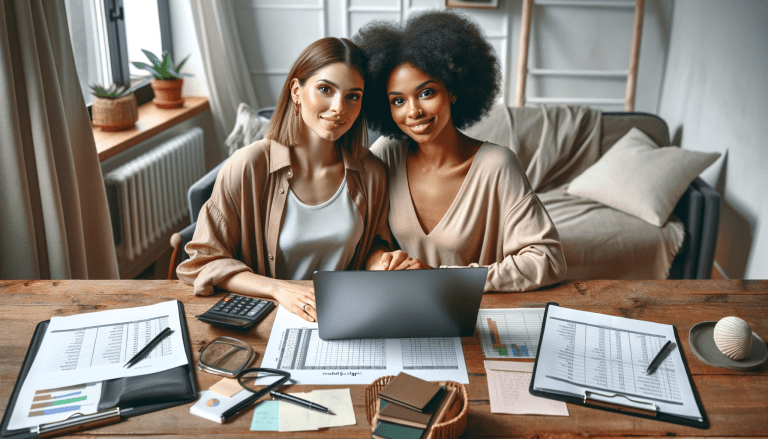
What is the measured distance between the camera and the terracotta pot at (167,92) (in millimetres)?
3281

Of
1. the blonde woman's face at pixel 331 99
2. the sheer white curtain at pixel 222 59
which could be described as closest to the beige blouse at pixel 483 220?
the blonde woman's face at pixel 331 99

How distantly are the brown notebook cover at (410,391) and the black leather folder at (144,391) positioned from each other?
0.32 m

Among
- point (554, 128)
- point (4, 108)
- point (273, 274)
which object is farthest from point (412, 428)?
point (554, 128)

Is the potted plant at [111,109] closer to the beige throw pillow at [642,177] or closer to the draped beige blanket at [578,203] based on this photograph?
the draped beige blanket at [578,203]

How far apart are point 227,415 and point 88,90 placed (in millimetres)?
2649

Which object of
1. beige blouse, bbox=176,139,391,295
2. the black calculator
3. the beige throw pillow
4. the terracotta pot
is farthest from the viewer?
the terracotta pot

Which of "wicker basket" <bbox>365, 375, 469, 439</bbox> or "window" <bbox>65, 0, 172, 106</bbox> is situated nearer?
"wicker basket" <bbox>365, 375, 469, 439</bbox>

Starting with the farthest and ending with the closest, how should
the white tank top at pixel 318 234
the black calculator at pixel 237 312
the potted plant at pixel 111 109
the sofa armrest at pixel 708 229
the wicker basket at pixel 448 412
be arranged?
the potted plant at pixel 111 109 < the sofa armrest at pixel 708 229 < the white tank top at pixel 318 234 < the black calculator at pixel 237 312 < the wicker basket at pixel 448 412

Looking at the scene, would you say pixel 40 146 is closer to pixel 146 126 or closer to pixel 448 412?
pixel 146 126


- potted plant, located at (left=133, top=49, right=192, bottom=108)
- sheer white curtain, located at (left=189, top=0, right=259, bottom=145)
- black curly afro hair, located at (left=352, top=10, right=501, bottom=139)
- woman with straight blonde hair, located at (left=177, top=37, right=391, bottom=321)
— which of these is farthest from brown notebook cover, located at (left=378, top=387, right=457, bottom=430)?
sheer white curtain, located at (left=189, top=0, right=259, bottom=145)

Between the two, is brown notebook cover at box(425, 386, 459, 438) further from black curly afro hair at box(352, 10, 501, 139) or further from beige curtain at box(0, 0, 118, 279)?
beige curtain at box(0, 0, 118, 279)

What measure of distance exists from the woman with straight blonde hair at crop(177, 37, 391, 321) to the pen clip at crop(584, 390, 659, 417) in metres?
0.58

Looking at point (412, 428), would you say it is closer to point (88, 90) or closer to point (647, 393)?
point (647, 393)

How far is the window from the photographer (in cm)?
296
